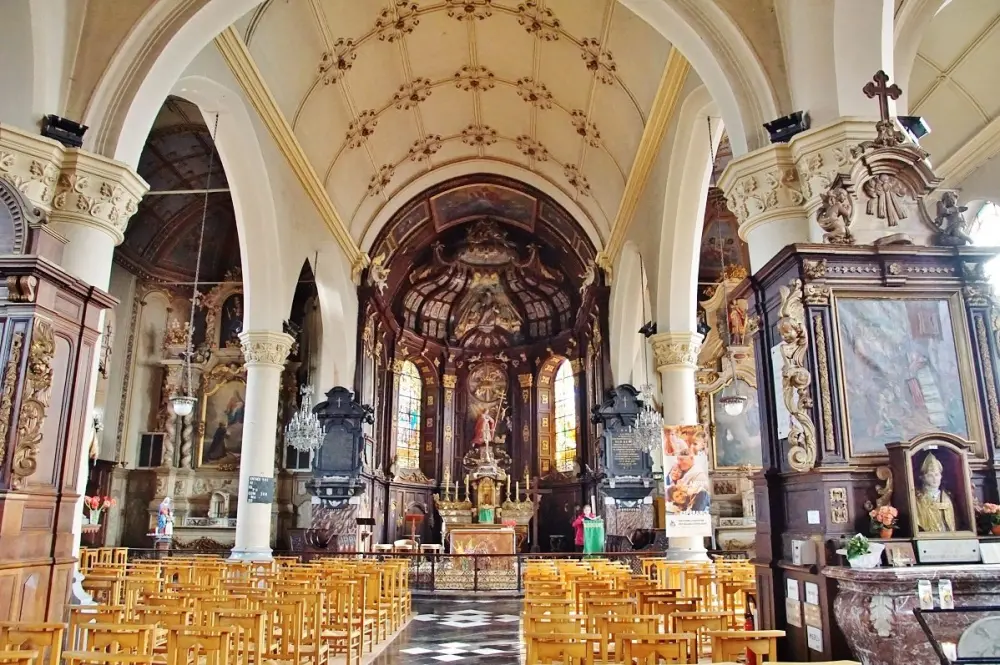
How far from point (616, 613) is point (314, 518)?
1244 cm

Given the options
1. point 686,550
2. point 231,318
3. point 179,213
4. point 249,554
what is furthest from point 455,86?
point 686,550

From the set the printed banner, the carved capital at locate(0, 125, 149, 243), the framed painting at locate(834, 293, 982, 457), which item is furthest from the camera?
the printed banner

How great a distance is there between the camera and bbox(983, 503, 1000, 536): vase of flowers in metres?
5.23

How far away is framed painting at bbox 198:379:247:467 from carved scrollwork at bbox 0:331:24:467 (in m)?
12.7

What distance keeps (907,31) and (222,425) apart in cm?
1678

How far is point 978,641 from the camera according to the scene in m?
4.02

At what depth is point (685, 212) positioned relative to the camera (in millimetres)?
11930

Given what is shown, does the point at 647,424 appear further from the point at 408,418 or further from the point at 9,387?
the point at 408,418

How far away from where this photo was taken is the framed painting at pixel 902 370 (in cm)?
555

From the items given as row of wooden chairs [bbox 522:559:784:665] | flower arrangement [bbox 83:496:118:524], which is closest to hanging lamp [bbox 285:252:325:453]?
flower arrangement [bbox 83:496:118:524]

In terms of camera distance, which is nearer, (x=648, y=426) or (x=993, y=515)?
(x=993, y=515)

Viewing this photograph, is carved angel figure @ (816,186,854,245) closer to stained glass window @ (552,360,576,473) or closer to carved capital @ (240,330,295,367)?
carved capital @ (240,330,295,367)

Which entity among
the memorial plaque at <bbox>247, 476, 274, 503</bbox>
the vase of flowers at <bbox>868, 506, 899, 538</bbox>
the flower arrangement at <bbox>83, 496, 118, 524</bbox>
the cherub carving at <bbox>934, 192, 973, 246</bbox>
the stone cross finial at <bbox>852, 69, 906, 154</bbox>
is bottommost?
the vase of flowers at <bbox>868, 506, 899, 538</bbox>

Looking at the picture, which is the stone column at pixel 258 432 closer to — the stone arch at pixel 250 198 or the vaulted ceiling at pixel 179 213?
the stone arch at pixel 250 198
